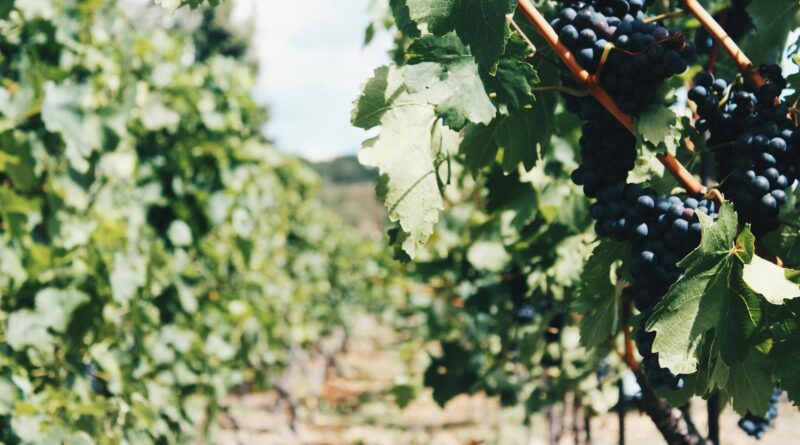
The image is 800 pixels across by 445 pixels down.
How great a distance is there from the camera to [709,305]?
4.25ft

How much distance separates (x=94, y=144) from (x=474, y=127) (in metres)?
3.00

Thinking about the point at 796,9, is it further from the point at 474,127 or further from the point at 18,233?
the point at 18,233

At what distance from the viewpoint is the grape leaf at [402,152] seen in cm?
136

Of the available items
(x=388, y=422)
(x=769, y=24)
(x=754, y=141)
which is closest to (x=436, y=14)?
(x=754, y=141)

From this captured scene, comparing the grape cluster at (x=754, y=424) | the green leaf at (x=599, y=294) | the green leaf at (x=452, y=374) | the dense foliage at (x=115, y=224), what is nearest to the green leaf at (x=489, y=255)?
the green leaf at (x=452, y=374)

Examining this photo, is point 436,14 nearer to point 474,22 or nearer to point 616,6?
point 474,22

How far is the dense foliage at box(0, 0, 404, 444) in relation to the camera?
11.0 feet

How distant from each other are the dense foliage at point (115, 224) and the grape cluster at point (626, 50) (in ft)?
7.92

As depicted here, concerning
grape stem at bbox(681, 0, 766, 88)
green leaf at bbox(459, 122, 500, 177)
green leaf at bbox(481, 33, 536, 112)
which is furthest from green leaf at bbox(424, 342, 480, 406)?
green leaf at bbox(481, 33, 536, 112)

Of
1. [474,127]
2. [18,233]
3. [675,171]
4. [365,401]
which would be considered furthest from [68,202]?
[365,401]

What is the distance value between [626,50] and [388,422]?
372 inches

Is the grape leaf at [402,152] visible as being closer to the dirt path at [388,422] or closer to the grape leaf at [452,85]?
the grape leaf at [452,85]

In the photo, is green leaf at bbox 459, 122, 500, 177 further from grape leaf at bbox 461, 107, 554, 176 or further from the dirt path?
the dirt path

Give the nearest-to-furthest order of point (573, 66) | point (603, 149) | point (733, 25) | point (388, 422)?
1. point (573, 66)
2. point (603, 149)
3. point (733, 25)
4. point (388, 422)
